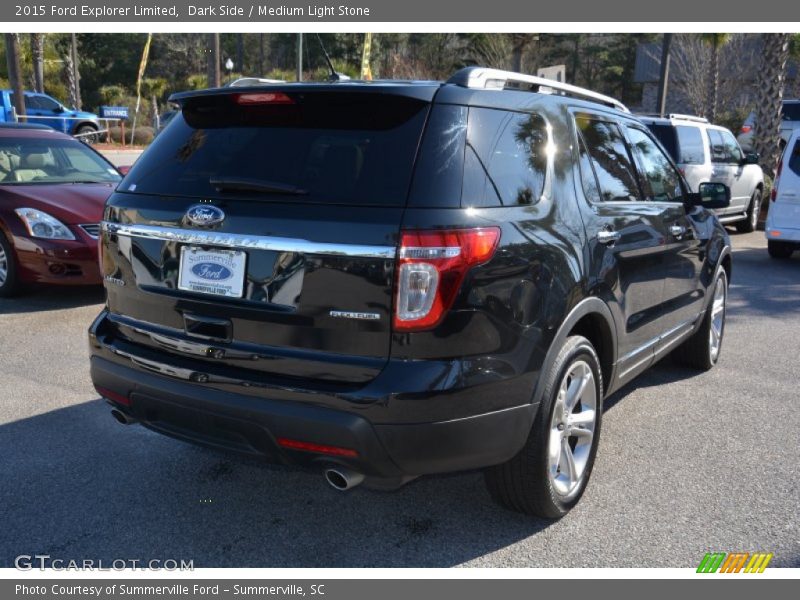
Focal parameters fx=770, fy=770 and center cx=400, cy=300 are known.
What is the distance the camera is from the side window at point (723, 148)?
42.2 feet

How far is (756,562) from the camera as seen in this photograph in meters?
3.15

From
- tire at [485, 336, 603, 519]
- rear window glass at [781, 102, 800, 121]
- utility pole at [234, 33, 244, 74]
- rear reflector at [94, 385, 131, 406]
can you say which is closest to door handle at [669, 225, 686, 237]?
tire at [485, 336, 603, 519]

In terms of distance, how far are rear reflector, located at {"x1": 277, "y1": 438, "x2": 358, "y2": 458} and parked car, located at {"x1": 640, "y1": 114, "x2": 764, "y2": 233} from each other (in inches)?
398

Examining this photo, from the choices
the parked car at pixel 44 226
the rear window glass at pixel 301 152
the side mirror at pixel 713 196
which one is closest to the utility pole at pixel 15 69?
the parked car at pixel 44 226

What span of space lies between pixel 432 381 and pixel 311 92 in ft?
3.99

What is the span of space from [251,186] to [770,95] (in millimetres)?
15725

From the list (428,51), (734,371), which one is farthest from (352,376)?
(428,51)

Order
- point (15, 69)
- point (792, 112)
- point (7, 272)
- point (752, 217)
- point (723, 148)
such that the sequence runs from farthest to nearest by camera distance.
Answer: point (792, 112), point (15, 69), point (752, 217), point (723, 148), point (7, 272)

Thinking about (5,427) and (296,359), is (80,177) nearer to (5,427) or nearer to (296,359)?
(5,427)

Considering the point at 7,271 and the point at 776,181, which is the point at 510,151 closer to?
the point at 7,271

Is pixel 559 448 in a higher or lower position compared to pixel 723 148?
lower

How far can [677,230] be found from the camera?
4629 mm

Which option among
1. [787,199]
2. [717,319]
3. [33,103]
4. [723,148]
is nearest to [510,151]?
[717,319]

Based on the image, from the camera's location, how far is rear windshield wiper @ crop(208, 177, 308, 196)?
2871 millimetres
